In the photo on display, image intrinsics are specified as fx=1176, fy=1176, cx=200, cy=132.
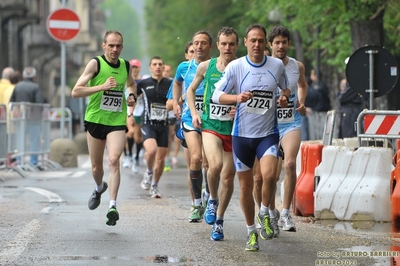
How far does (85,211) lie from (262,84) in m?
4.06

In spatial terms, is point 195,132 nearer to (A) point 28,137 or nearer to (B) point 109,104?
(B) point 109,104

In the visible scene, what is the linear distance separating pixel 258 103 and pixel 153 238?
1.68m

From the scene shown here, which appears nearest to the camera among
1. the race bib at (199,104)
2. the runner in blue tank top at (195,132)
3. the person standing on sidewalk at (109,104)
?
the person standing on sidewalk at (109,104)

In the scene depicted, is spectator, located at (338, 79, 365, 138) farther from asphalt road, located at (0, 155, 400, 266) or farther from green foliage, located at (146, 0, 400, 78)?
asphalt road, located at (0, 155, 400, 266)

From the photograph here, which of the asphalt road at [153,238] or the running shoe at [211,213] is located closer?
the asphalt road at [153,238]

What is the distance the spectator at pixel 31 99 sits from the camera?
862 inches

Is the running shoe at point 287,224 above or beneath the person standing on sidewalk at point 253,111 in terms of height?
beneath

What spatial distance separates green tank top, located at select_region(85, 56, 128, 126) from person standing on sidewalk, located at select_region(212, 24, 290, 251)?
2301mm

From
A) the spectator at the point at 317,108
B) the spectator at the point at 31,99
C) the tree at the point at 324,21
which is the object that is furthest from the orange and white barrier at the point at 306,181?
the spectator at the point at 317,108

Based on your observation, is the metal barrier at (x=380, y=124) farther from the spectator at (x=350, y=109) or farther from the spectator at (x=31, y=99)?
the spectator at (x=350, y=109)

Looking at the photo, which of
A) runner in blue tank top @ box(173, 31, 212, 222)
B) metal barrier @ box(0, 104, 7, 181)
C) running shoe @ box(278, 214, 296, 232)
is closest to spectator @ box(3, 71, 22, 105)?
metal barrier @ box(0, 104, 7, 181)

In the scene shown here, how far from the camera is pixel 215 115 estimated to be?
10.9 meters

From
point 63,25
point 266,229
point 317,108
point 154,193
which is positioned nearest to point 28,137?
point 63,25

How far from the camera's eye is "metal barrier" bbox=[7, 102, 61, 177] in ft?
67.7
